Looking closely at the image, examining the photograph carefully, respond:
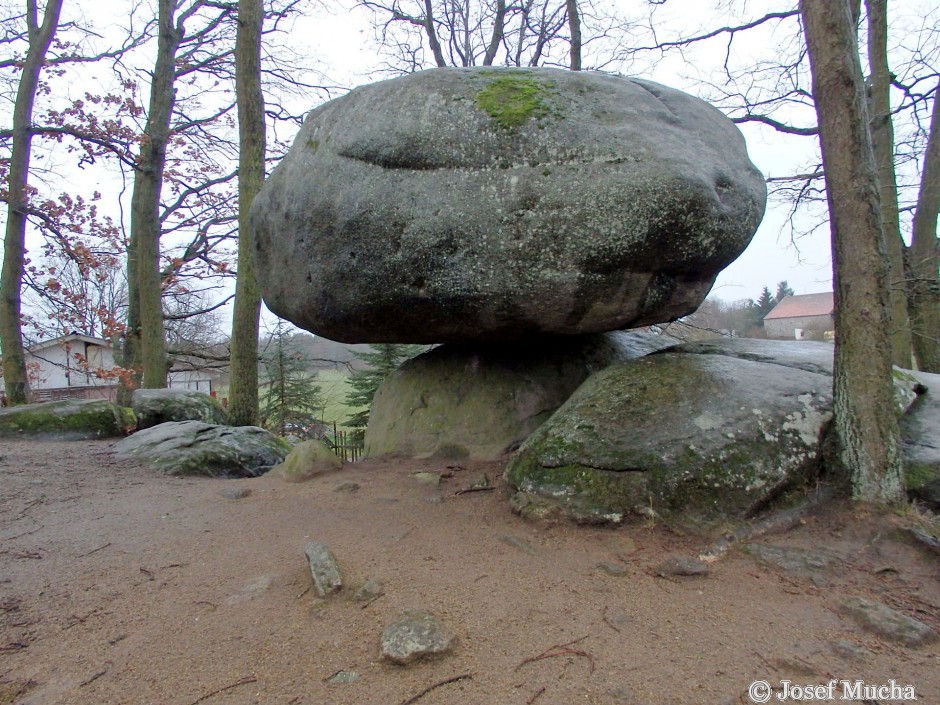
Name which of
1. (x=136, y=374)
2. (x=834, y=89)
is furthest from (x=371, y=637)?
(x=136, y=374)

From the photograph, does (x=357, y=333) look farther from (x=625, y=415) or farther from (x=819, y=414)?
(x=819, y=414)

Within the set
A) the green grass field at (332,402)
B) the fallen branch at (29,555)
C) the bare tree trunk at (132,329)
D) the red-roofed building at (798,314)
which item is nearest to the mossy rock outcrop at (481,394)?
the fallen branch at (29,555)

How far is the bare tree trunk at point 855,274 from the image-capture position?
317 cm

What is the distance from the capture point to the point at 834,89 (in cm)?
330

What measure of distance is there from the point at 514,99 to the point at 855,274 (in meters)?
2.30

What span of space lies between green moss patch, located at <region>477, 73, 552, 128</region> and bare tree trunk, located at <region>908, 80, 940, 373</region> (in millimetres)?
6824

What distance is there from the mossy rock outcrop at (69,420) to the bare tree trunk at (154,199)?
2.75 m

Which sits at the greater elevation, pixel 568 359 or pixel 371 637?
pixel 568 359

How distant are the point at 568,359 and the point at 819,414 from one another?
211cm

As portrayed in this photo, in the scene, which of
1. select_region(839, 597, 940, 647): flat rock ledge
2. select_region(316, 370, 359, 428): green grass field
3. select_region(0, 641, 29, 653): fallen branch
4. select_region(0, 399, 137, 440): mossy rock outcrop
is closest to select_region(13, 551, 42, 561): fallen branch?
select_region(0, 641, 29, 653): fallen branch

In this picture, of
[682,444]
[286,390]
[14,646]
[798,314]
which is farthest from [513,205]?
[798,314]

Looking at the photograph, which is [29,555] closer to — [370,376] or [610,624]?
[610,624]

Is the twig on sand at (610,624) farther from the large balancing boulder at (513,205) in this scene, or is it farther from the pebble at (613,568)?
the large balancing boulder at (513,205)

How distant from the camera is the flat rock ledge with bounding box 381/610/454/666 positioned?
7.41 feet
